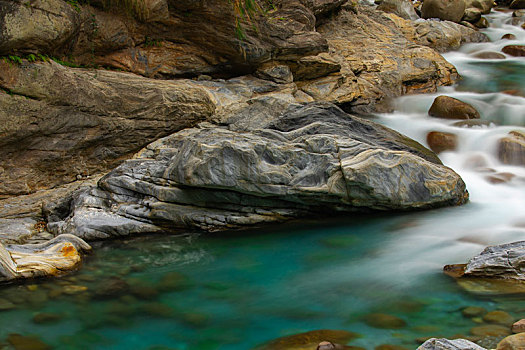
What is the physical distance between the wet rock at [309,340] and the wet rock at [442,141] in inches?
230

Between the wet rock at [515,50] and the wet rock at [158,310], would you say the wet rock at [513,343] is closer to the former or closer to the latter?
the wet rock at [158,310]

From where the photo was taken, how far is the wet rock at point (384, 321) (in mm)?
3768

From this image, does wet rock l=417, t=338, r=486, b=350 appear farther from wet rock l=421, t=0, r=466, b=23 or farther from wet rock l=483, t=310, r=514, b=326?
wet rock l=421, t=0, r=466, b=23

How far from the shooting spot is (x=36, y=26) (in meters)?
6.89

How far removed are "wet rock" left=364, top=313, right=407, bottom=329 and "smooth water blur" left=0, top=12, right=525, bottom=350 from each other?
5 centimetres

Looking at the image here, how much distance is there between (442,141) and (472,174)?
112 cm

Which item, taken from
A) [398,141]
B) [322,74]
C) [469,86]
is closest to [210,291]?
[398,141]

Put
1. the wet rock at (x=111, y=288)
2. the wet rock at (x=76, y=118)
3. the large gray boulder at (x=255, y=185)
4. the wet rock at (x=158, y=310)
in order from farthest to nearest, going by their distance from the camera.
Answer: the wet rock at (x=76, y=118) < the large gray boulder at (x=255, y=185) < the wet rock at (x=111, y=288) < the wet rock at (x=158, y=310)

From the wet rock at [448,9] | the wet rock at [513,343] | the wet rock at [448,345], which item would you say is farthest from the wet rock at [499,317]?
the wet rock at [448,9]

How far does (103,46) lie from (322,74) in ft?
15.3

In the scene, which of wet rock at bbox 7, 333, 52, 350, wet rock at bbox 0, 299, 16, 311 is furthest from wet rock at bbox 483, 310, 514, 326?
wet rock at bbox 0, 299, 16, 311

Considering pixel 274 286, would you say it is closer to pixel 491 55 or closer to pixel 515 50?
pixel 491 55

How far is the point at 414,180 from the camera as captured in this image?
637 centimetres

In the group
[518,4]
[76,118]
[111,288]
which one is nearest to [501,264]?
[111,288]
